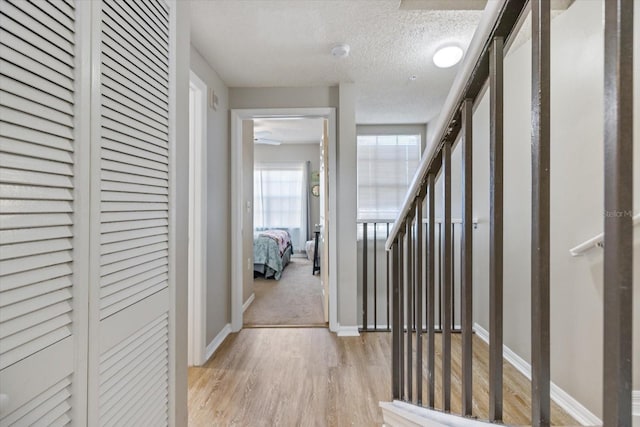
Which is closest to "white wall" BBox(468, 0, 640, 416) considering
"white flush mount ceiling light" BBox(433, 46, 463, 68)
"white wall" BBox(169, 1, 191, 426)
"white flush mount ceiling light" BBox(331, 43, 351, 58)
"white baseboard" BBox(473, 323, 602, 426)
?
"white baseboard" BBox(473, 323, 602, 426)

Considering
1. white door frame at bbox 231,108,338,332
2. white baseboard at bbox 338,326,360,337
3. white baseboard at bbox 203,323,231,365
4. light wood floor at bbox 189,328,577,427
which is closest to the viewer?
light wood floor at bbox 189,328,577,427

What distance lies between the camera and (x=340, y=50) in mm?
2293

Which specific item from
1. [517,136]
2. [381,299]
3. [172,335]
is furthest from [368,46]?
[381,299]

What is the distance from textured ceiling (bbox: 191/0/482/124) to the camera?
1.88 metres

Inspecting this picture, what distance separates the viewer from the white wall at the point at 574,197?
156 cm

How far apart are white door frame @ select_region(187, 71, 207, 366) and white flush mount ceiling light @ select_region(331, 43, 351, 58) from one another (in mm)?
993

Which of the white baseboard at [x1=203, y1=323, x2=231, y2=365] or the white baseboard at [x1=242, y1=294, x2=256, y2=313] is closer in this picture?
the white baseboard at [x1=203, y1=323, x2=231, y2=365]

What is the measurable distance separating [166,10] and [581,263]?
7.32ft

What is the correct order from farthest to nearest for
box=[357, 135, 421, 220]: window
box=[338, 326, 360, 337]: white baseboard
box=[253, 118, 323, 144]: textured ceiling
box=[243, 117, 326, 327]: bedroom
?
1. box=[253, 118, 323, 144]: textured ceiling
2. box=[357, 135, 421, 220]: window
3. box=[243, 117, 326, 327]: bedroom
4. box=[338, 326, 360, 337]: white baseboard

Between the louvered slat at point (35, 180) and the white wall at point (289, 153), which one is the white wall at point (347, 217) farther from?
the white wall at point (289, 153)

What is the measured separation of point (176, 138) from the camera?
1.25 meters

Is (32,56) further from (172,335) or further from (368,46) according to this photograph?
(368,46)

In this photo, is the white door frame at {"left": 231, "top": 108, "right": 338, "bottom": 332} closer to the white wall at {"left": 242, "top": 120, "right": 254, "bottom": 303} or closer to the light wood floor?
the light wood floor

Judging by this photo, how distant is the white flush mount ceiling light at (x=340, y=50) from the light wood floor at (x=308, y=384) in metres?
2.26
